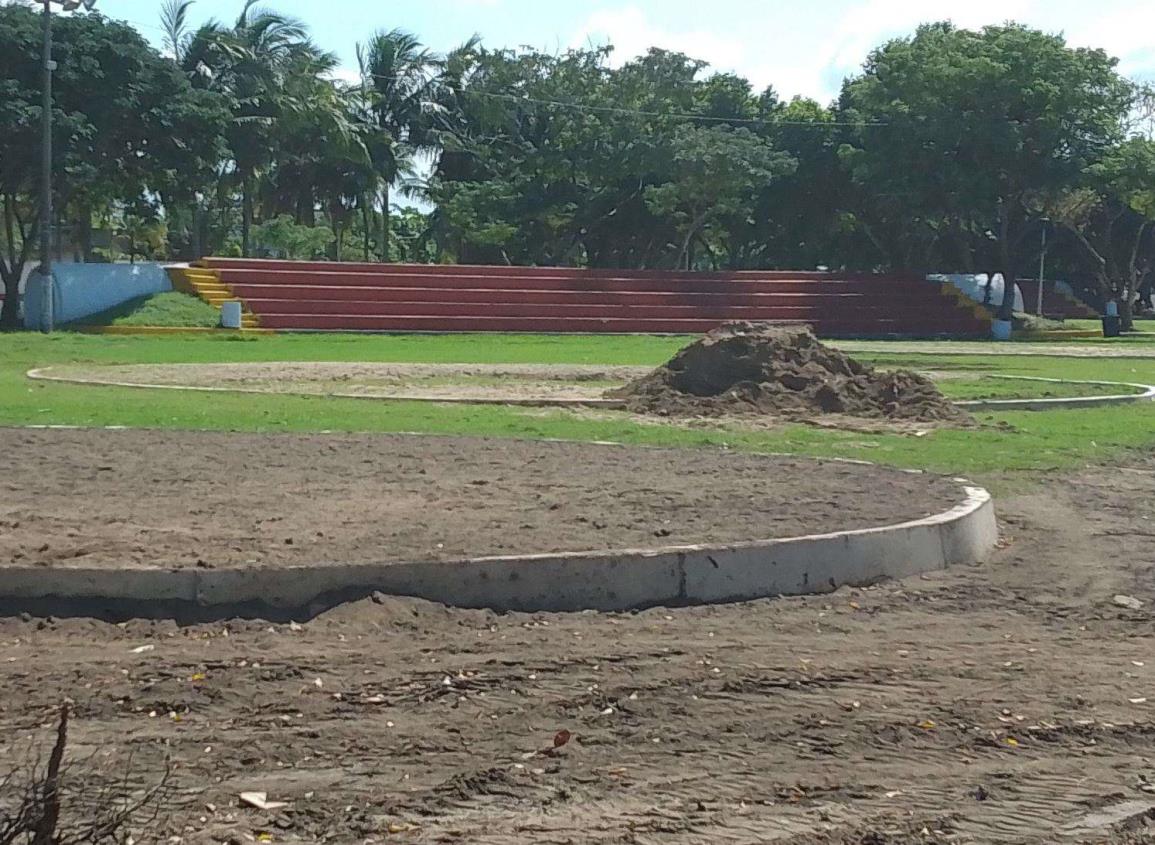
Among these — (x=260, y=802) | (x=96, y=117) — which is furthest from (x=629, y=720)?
(x=96, y=117)

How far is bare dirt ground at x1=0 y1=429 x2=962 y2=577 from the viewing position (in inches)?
313

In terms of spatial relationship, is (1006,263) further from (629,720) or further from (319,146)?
(629,720)

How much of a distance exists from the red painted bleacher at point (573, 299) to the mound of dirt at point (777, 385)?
24121 millimetres

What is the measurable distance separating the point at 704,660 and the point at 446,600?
4.67 ft

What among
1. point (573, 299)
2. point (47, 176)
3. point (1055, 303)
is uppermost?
point (47, 176)

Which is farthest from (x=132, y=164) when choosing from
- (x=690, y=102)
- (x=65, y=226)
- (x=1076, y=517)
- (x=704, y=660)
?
(x=704, y=660)

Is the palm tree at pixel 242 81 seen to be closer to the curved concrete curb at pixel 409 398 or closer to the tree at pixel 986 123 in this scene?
the tree at pixel 986 123

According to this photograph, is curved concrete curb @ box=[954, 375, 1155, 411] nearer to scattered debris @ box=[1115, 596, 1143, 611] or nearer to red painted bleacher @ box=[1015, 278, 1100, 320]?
scattered debris @ box=[1115, 596, 1143, 611]

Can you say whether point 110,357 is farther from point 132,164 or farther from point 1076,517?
point 1076,517

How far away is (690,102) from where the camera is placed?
5962 cm

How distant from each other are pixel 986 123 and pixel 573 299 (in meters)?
14.3

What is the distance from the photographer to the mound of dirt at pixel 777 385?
706 inches

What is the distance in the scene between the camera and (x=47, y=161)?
36.4 meters

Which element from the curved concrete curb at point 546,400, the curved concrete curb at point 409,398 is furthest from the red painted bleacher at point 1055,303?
the curved concrete curb at point 409,398
